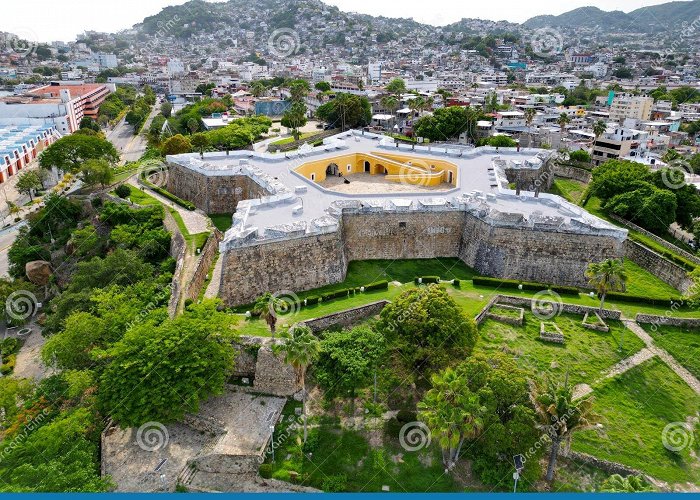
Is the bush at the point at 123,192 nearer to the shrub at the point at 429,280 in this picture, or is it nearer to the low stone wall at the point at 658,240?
the shrub at the point at 429,280

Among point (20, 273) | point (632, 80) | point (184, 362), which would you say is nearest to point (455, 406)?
point (184, 362)

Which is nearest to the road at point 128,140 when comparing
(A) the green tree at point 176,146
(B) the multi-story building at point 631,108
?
(A) the green tree at point 176,146

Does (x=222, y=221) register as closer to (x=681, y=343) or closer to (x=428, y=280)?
(x=428, y=280)

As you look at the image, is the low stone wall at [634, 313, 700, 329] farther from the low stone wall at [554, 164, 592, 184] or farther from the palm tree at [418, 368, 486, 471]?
the low stone wall at [554, 164, 592, 184]

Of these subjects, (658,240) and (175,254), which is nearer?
(175,254)

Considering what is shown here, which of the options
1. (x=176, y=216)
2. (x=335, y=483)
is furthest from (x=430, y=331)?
(x=176, y=216)

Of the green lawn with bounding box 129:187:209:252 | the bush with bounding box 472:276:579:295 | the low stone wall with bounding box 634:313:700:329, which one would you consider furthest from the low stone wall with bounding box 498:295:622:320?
the green lawn with bounding box 129:187:209:252
